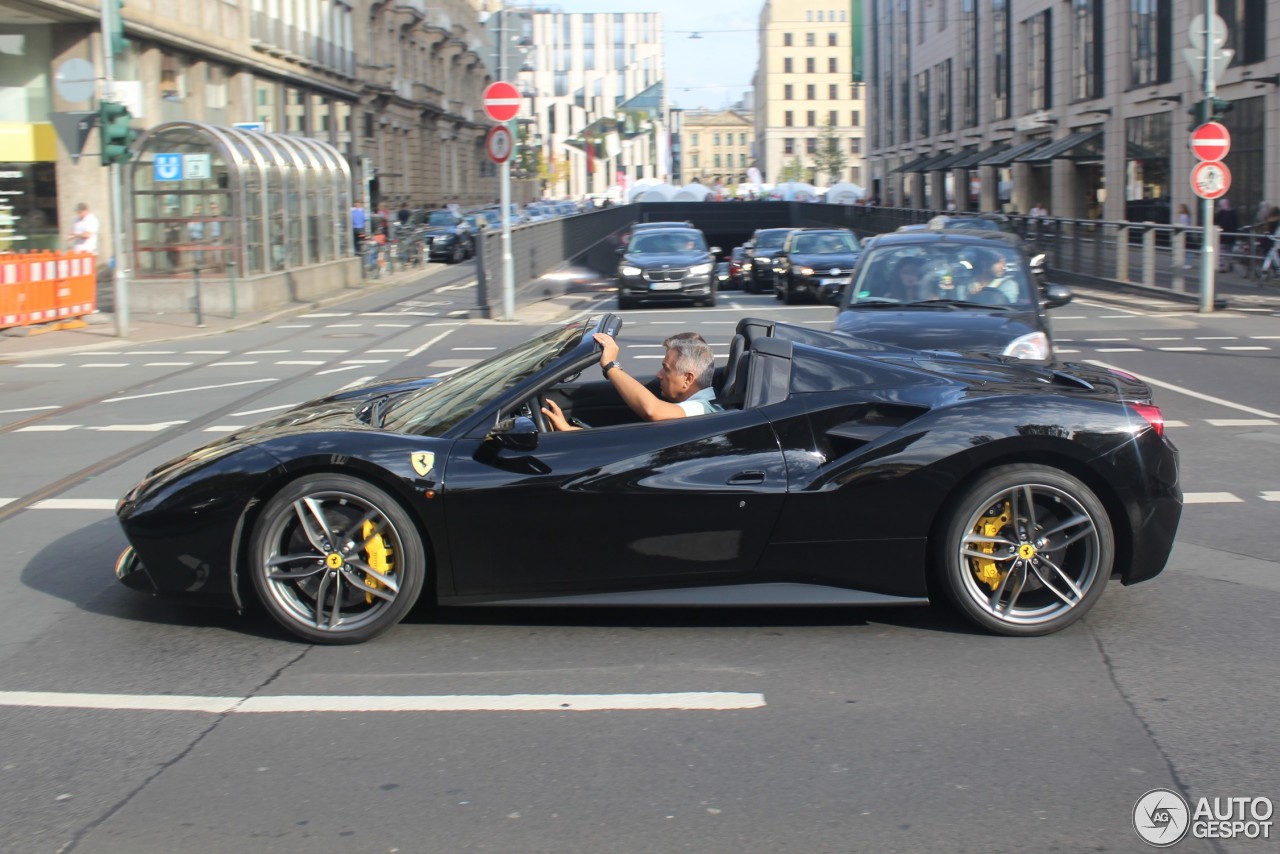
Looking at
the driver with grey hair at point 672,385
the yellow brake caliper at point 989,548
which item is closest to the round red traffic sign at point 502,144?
the driver with grey hair at point 672,385

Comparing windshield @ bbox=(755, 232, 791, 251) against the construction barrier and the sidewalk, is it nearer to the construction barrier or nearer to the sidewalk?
the sidewalk

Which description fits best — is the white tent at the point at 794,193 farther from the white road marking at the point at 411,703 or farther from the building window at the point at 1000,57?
the white road marking at the point at 411,703

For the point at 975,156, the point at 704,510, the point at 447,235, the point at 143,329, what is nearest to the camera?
the point at 704,510

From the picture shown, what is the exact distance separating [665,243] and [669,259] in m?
1.20

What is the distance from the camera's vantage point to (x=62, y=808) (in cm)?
393

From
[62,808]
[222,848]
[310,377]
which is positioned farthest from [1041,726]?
[310,377]

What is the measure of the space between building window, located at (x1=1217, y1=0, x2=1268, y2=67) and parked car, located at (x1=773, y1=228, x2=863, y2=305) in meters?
10.6

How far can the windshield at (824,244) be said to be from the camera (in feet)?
88.9

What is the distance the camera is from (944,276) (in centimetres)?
1166

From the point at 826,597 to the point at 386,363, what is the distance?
1215cm

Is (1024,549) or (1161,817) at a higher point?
(1024,549)

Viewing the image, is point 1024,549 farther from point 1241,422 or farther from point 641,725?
point 1241,422

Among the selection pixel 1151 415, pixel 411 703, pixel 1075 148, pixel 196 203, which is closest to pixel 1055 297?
pixel 1151 415

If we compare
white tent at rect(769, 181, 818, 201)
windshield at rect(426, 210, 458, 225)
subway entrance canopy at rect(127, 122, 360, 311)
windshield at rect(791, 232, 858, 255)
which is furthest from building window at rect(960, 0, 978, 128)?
subway entrance canopy at rect(127, 122, 360, 311)
